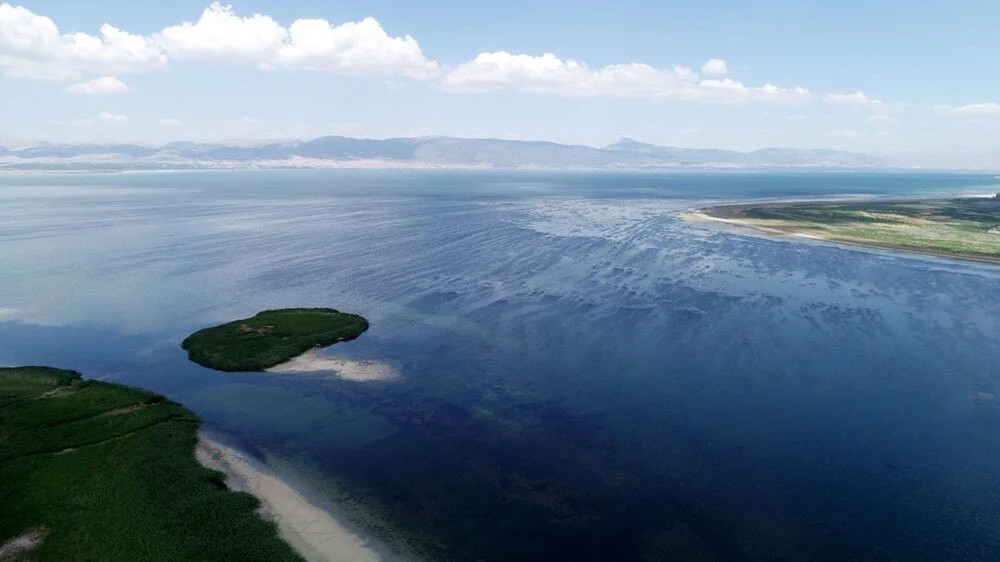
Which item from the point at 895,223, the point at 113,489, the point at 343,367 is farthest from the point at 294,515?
the point at 895,223

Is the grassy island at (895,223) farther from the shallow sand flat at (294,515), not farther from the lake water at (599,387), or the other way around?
the shallow sand flat at (294,515)

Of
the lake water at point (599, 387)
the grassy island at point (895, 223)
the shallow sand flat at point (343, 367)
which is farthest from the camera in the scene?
the grassy island at point (895, 223)

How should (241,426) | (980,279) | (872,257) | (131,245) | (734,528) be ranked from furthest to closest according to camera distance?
1. (131,245)
2. (872,257)
3. (980,279)
4. (241,426)
5. (734,528)

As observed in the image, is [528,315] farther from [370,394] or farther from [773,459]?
[773,459]

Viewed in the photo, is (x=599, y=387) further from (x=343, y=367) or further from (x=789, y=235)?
(x=789, y=235)

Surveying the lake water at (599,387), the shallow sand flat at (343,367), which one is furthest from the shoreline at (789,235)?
the shallow sand flat at (343,367)

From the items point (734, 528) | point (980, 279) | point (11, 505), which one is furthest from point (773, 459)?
point (980, 279)

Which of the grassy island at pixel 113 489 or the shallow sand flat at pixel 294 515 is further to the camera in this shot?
the shallow sand flat at pixel 294 515
